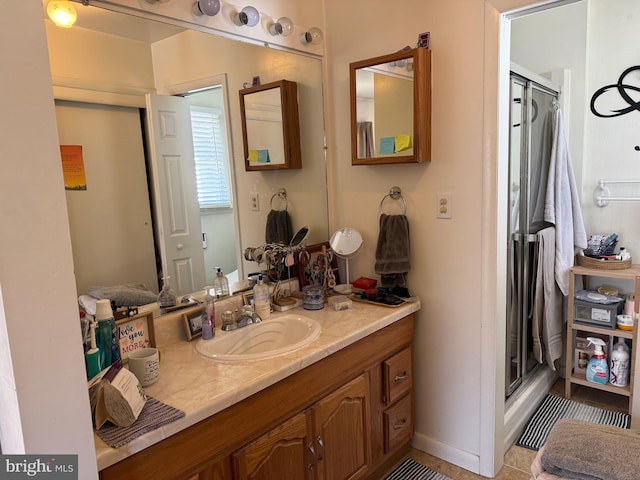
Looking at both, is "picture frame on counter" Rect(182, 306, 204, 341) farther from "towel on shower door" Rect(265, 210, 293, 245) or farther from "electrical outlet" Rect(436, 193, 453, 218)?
"electrical outlet" Rect(436, 193, 453, 218)

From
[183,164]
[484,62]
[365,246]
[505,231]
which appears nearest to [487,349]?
[505,231]

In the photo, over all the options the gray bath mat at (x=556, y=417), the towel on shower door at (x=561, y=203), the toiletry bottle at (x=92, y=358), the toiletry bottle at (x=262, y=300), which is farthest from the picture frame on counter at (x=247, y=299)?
the towel on shower door at (x=561, y=203)

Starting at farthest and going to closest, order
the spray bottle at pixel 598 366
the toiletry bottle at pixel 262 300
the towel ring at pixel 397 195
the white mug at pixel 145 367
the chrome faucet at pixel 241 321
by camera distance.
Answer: the spray bottle at pixel 598 366
the towel ring at pixel 397 195
the toiletry bottle at pixel 262 300
the chrome faucet at pixel 241 321
the white mug at pixel 145 367

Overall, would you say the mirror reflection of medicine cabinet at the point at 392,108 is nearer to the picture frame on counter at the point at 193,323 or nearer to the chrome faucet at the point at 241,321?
the chrome faucet at the point at 241,321

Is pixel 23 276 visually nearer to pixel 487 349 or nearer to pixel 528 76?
pixel 487 349

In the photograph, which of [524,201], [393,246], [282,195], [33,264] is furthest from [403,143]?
[33,264]

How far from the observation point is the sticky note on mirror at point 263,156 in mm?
1992

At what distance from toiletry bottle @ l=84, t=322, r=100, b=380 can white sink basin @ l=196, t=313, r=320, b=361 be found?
372mm

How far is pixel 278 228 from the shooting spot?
2.07 meters

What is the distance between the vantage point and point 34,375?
79 centimetres

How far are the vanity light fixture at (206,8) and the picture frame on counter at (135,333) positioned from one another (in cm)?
112

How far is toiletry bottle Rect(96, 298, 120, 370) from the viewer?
47.7 inches

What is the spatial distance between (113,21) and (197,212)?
0.71 m

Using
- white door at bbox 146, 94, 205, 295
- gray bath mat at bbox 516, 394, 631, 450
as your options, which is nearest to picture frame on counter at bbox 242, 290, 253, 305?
white door at bbox 146, 94, 205, 295
